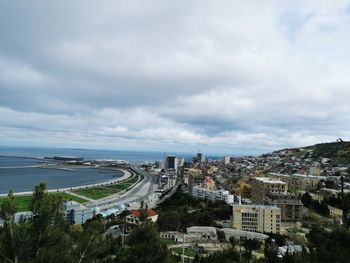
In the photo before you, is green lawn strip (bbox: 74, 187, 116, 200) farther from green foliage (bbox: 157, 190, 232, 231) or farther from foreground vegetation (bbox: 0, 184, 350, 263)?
foreground vegetation (bbox: 0, 184, 350, 263)

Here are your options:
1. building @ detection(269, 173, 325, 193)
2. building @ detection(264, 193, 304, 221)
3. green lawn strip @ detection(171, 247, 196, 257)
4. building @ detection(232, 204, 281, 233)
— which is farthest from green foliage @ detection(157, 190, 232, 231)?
building @ detection(269, 173, 325, 193)

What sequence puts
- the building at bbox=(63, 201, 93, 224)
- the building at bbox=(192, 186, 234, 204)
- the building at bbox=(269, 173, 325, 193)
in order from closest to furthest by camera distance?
the building at bbox=(63, 201, 93, 224), the building at bbox=(192, 186, 234, 204), the building at bbox=(269, 173, 325, 193)

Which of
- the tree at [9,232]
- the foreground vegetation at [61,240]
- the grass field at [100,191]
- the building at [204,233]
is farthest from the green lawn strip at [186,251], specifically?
the grass field at [100,191]

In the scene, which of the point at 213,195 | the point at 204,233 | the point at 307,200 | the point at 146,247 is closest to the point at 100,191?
the point at 213,195

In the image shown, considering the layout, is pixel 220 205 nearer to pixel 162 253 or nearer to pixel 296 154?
pixel 162 253

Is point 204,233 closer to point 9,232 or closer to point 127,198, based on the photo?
point 9,232

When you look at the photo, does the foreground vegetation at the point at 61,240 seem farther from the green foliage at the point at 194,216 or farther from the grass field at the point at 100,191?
the grass field at the point at 100,191
